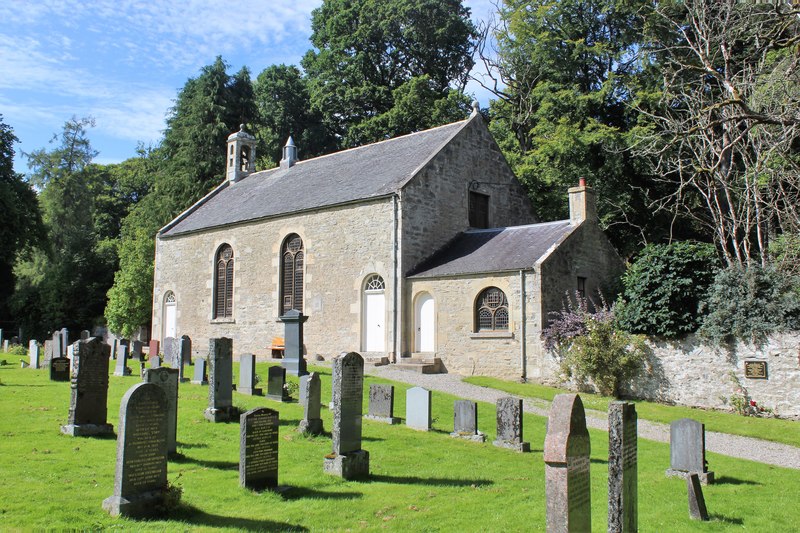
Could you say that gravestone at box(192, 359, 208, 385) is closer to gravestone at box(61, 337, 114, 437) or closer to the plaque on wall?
gravestone at box(61, 337, 114, 437)

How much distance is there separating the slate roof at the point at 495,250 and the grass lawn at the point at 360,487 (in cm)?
939

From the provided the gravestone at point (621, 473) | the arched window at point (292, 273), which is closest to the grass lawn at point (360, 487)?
the gravestone at point (621, 473)

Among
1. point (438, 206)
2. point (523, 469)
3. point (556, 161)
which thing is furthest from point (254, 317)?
point (523, 469)

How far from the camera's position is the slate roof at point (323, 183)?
85.0 ft

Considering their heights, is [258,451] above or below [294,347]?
below

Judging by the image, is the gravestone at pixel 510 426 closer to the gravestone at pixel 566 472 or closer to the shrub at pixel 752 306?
the gravestone at pixel 566 472

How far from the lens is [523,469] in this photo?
10.5 meters

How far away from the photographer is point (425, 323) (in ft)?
76.7

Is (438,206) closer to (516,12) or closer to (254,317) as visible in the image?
(254,317)

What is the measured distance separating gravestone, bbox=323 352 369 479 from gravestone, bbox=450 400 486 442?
337 cm

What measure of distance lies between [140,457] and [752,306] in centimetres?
1618

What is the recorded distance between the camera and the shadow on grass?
23.1 feet

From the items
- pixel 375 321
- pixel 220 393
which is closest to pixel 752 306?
pixel 375 321

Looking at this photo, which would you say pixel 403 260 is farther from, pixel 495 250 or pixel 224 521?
pixel 224 521
